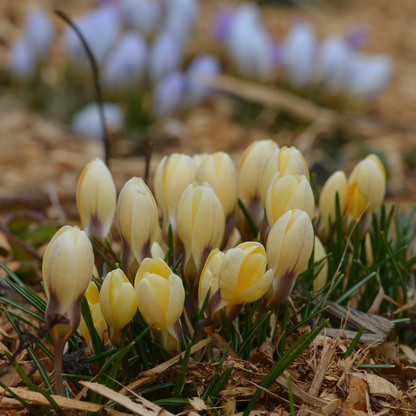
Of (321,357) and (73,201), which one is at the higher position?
(321,357)

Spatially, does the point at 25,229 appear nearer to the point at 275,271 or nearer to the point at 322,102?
the point at 275,271

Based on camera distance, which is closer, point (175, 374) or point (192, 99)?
point (175, 374)

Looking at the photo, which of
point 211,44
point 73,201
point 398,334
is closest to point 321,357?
point 398,334

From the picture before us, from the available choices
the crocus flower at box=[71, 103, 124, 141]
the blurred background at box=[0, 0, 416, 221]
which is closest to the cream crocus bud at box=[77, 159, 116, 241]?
the blurred background at box=[0, 0, 416, 221]

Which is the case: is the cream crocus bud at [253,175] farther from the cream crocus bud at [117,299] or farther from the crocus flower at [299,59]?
the crocus flower at [299,59]

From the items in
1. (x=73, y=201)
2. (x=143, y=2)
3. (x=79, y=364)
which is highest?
(x=143, y=2)

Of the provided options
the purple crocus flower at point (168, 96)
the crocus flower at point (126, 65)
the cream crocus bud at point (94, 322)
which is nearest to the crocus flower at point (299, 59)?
the purple crocus flower at point (168, 96)
